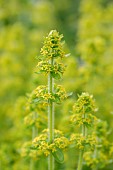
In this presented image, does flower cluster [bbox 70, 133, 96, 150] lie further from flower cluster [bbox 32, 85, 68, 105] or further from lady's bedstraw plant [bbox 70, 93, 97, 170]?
flower cluster [bbox 32, 85, 68, 105]

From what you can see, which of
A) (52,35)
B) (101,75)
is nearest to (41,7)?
(101,75)

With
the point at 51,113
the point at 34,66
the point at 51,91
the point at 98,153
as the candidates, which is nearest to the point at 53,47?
the point at 51,91

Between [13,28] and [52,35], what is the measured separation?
4278 millimetres

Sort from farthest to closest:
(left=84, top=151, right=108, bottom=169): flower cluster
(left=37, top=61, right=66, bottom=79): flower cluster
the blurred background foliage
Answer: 1. the blurred background foliage
2. (left=84, top=151, right=108, bottom=169): flower cluster
3. (left=37, top=61, right=66, bottom=79): flower cluster

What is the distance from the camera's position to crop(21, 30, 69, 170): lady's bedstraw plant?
3369mm

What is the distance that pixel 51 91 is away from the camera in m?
3.46

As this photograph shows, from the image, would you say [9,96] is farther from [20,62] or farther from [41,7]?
[41,7]

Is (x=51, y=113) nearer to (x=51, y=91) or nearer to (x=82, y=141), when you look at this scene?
(x=51, y=91)

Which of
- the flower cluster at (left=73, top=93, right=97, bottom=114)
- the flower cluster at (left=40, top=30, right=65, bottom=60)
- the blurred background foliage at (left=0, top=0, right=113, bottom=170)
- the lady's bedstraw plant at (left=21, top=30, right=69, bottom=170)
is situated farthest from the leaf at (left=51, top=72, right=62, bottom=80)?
the blurred background foliage at (left=0, top=0, right=113, bottom=170)

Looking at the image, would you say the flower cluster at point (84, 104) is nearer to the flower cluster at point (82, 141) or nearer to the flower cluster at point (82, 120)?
the flower cluster at point (82, 120)

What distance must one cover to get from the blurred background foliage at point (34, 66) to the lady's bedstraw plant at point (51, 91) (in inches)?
28.8

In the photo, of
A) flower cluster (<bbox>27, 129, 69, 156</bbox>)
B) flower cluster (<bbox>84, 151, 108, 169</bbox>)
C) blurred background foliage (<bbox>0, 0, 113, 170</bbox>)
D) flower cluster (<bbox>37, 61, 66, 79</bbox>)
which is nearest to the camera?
flower cluster (<bbox>37, 61, 66, 79</bbox>)

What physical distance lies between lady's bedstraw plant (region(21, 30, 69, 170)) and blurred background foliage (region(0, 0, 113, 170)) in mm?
733

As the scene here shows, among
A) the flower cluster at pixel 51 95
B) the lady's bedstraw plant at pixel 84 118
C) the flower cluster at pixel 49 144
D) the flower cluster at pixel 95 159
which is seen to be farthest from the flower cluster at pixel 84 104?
the flower cluster at pixel 95 159
